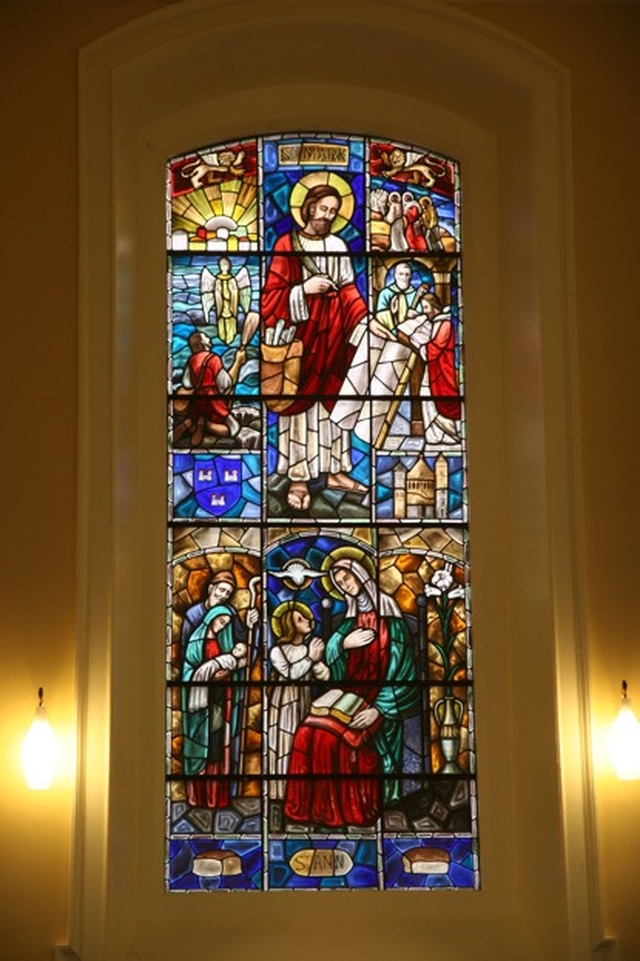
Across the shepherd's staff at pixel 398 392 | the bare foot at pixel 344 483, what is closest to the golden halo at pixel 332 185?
the shepherd's staff at pixel 398 392

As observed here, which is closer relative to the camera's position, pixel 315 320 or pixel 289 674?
pixel 289 674

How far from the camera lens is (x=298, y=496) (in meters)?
5.93

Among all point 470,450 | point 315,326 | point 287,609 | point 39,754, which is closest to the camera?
point 39,754

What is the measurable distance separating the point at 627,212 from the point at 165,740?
236 centimetres

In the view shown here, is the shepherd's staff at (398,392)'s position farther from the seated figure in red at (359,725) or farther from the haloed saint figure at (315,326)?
the seated figure in red at (359,725)

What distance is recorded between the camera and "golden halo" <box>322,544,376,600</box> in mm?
5867

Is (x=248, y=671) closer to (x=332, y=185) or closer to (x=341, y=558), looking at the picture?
(x=341, y=558)

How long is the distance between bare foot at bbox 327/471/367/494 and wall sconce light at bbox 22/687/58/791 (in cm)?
131

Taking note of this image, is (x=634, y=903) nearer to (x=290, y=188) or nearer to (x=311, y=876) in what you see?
(x=311, y=876)

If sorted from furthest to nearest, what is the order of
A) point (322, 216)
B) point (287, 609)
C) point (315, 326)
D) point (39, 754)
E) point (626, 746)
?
point (322, 216)
point (315, 326)
point (287, 609)
point (626, 746)
point (39, 754)

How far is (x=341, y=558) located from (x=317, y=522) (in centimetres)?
15

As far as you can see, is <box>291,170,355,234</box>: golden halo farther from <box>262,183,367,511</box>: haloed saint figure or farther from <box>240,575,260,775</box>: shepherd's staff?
<box>240,575,260,775</box>: shepherd's staff

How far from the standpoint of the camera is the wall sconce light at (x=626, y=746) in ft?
17.6

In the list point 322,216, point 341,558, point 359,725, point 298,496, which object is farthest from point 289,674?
point 322,216
